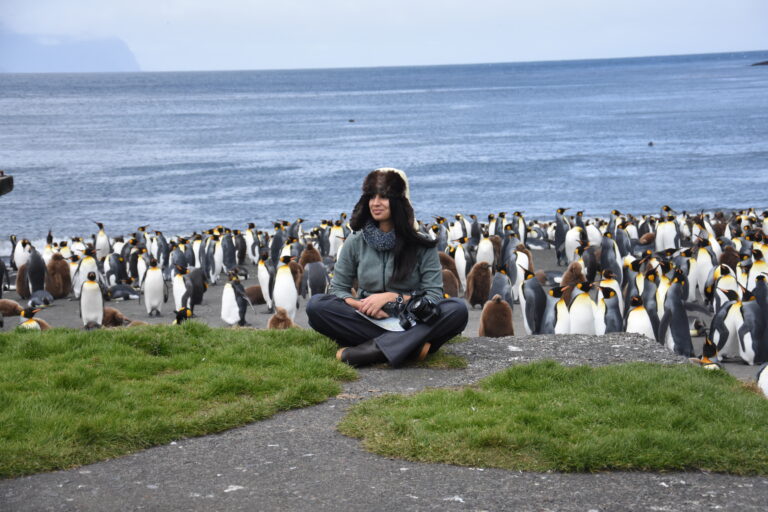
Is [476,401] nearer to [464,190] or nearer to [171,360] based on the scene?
[171,360]

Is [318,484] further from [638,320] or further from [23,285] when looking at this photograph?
[23,285]

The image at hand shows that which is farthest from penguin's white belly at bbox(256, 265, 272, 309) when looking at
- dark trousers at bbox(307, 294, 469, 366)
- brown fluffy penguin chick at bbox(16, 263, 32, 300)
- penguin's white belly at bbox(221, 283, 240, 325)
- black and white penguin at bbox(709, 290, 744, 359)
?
dark trousers at bbox(307, 294, 469, 366)

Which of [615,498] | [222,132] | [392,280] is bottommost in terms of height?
[615,498]

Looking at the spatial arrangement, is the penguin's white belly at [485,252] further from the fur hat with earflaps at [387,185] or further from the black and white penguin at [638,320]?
the fur hat with earflaps at [387,185]

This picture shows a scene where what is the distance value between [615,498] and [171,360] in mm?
3015

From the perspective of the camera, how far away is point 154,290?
13.3 meters

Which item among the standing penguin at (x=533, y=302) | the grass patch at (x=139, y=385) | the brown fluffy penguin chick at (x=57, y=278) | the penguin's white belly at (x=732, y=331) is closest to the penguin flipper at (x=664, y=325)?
the penguin's white belly at (x=732, y=331)

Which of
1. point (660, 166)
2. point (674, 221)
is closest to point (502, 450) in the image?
point (674, 221)

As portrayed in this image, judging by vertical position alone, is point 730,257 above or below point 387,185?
below

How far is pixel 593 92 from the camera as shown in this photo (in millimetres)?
113000

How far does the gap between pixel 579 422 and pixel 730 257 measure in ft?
34.4

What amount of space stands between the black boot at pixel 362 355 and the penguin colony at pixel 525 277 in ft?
9.64

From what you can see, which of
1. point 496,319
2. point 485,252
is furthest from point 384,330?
point 485,252

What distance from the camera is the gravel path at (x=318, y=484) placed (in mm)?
3641
